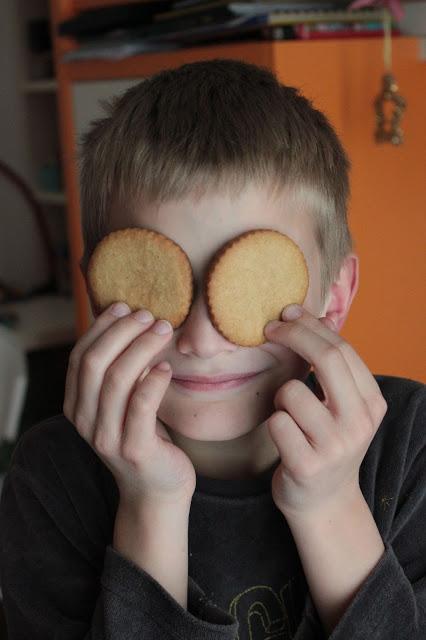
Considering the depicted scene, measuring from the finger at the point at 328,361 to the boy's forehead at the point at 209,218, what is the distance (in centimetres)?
10

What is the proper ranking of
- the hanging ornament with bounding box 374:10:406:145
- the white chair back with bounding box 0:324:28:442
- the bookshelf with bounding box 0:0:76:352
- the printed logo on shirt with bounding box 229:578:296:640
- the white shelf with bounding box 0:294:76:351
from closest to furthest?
the printed logo on shirt with bounding box 229:578:296:640, the hanging ornament with bounding box 374:10:406:145, the white chair back with bounding box 0:324:28:442, the white shelf with bounding box 0:294:76:351, the bookshelf with bounding box 0:0:76:352

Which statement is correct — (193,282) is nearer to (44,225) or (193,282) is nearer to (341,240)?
(341,240)

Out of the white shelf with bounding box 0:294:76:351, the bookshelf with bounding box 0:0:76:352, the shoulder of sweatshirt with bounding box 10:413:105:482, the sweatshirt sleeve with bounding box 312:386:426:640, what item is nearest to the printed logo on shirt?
the sweatshirt sleeve with bounding box 312:386:426:640

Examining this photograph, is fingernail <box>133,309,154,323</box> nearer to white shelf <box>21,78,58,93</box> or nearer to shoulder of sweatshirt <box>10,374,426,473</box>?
shoulder of sweatshirt <box>10,374,426,473</box>

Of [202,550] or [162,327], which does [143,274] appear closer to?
[162,327]

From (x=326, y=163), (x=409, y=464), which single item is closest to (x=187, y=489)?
(x=409, y=464)

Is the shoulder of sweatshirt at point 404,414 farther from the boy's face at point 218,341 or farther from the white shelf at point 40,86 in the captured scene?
the white shelf at point 40,86

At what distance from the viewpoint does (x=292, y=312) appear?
894 mm

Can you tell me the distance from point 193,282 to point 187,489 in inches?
8.2

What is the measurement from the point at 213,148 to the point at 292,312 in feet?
0.57

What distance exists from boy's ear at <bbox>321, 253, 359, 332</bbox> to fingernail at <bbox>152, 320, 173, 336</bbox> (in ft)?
0.70

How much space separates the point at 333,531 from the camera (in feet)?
2.93

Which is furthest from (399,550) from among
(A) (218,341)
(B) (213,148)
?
(B) (213,148)

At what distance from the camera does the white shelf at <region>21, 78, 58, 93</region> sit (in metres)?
3.08
